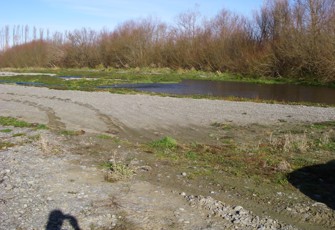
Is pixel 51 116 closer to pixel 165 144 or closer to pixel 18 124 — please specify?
pixel 18 124

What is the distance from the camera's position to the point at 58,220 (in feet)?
21.0

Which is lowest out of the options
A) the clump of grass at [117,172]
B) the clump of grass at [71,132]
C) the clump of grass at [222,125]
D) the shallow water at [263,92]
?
the clump of grass at [71,132]

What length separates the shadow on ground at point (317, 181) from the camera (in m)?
7.64

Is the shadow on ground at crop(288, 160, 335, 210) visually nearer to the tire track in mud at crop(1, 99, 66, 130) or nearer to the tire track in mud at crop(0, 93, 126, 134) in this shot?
the tire track in mud at crop(0, 93, 126, 134)

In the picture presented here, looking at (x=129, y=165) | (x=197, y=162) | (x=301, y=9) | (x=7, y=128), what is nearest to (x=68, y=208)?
(x=129, y=165)

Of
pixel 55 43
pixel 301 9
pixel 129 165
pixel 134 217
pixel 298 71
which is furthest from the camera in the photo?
pixel 55 43

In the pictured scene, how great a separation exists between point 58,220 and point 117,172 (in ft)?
7.68

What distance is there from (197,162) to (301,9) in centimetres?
4984

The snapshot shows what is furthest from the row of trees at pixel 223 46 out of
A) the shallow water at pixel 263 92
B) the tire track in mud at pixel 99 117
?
the tire track in mud at pixel 99 117

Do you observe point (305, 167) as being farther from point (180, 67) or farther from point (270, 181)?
point (180, 67)

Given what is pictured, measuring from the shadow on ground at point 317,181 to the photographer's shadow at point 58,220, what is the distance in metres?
4.37

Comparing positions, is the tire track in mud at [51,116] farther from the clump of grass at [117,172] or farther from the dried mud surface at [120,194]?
the clump of grass at [117,172]

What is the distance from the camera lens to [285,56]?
171 ft

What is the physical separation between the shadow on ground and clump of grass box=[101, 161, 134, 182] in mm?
3467
